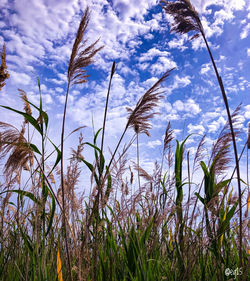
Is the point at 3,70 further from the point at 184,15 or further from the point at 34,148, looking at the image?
the point at 184,15

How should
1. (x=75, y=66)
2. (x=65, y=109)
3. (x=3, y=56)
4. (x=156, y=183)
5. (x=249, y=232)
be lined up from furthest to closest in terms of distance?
(x=249, y=232)
(x=3, y=56)
(x=156, y=183)
(x=75, y=66)
(x=65, y=109)

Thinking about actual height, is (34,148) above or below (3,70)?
below

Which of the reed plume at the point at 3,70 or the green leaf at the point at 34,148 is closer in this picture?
the green leaf at the point at 34,148

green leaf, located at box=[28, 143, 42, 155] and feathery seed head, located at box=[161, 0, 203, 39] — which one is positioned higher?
feathery seed head, located at box=[161, 0, 203, 39]

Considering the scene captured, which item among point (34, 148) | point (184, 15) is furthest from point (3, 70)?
point (184, 15)

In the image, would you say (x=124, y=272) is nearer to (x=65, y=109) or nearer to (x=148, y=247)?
(x=148, y=247)

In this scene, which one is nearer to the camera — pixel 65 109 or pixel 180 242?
pixel 65 109

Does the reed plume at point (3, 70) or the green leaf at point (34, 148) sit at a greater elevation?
the reed plume at point (3, 70)

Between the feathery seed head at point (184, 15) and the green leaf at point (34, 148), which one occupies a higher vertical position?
the feathery seed head at point (184, 15)

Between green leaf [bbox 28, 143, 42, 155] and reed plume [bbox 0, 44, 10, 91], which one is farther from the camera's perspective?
reed plume [bbox 0, 44, 10, 91]

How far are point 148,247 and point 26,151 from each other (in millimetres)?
1423

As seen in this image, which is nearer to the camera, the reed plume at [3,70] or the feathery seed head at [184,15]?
the feathery seed head at [184,15]

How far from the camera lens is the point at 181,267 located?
2.48 meters

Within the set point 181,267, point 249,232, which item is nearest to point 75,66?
point 181,267
